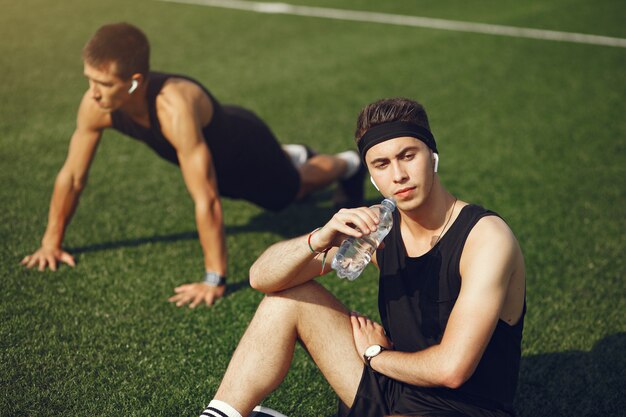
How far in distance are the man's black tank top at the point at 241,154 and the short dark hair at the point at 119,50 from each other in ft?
0.85

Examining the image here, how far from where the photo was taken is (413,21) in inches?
541

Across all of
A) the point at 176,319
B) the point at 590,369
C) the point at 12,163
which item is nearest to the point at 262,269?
the point at 176,319

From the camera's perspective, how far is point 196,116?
542 centimetres

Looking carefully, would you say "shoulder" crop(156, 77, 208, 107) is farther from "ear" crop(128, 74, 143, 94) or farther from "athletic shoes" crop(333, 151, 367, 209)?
"athletic shoes" crop(333, 151, 367, 209)

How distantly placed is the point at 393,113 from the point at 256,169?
288cm

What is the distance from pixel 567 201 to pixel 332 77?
4517mm

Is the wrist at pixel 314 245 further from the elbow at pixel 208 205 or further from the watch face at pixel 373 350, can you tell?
the elbow at pixel 208 205

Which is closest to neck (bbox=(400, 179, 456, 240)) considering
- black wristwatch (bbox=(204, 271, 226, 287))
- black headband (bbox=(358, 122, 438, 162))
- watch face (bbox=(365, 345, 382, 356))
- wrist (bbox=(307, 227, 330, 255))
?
black headband (bbox=(358, 122, 438, 162))

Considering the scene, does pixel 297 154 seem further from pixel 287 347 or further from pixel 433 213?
pixel 433 213

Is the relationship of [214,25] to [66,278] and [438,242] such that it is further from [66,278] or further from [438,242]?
[438,242]

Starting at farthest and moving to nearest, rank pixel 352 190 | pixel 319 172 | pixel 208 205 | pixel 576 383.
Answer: pixel 352 190
pixel 319 172
pixel 208 205
pixel 576 383

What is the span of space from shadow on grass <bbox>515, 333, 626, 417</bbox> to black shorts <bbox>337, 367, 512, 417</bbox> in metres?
1.04

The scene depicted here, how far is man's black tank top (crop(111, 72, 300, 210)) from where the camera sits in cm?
572

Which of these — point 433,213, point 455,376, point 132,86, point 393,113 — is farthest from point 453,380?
point 132,86
